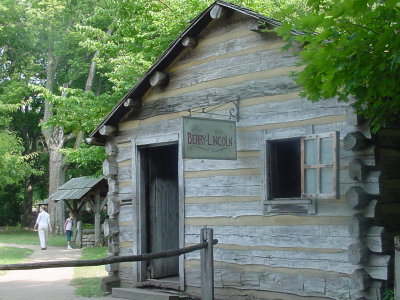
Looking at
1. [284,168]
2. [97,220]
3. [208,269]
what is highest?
[284,168]

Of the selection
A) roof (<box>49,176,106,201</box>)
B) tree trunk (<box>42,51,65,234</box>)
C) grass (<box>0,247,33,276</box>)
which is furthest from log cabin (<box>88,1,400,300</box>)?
tree trunk (<box>42,51,65,234</box>)

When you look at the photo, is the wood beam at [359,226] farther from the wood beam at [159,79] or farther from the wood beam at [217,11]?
the wood beam at [159,79]

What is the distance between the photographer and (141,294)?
10453mm

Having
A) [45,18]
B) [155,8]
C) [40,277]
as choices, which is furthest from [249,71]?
[45,18]

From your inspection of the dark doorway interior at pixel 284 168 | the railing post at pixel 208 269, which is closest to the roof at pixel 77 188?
the dark doorway interior at pixel 284 168

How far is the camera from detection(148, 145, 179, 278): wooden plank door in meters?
11.7

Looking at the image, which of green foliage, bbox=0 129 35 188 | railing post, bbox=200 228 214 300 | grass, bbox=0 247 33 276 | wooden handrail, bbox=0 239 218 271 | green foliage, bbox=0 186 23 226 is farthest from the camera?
green foliage, bbox=0 186 23 226

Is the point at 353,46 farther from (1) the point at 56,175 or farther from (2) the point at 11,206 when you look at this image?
(2) the point at 11,206

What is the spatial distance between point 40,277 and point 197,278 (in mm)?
6251

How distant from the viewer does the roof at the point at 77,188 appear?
1010 inches

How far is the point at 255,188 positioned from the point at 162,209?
3301 millimetres

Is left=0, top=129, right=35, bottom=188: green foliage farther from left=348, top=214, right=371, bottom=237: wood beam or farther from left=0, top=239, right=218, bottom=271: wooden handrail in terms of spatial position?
left=348, top=214, right=371, bottom=237: wood beam

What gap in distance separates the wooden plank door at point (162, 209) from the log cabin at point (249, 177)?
31mm

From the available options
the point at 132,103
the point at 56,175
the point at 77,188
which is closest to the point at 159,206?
the point at 132,103
